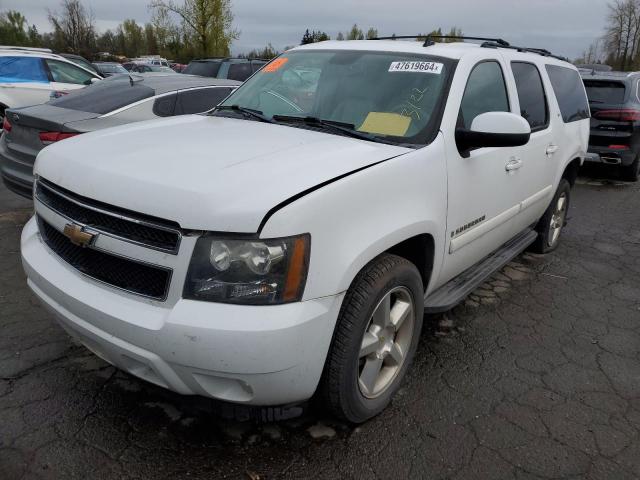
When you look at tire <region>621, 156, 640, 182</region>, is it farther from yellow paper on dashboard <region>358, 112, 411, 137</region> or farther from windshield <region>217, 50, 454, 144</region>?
yellow paper on dashboard <region>358, 112, 411, 137</region>

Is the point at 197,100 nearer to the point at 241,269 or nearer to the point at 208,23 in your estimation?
the point at 241,269

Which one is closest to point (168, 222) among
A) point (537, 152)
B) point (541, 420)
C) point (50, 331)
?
point (50, 331)

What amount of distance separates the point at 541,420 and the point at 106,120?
435 centimetres

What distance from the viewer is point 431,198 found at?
2.60m

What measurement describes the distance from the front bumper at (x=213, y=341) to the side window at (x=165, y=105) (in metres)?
3.41

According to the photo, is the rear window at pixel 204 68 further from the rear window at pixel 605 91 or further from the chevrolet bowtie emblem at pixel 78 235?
the chevrolet bowtie emblem at pixel 78 235

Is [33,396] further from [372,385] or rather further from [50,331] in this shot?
[372,385]

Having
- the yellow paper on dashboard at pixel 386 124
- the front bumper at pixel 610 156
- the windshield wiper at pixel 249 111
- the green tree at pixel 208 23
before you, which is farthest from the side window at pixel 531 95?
the green tree at pixel 208 23

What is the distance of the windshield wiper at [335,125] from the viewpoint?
106 inches

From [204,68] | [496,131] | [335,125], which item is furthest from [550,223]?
[204,68]

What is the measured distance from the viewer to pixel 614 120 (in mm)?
8016

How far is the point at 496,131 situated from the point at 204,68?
989 cm

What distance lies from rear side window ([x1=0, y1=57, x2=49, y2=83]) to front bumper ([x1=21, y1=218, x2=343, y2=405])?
33.5ft

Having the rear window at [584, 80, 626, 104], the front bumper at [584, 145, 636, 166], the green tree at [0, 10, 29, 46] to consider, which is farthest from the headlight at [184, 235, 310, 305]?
the green tree at [0, 10, 29, 46]
